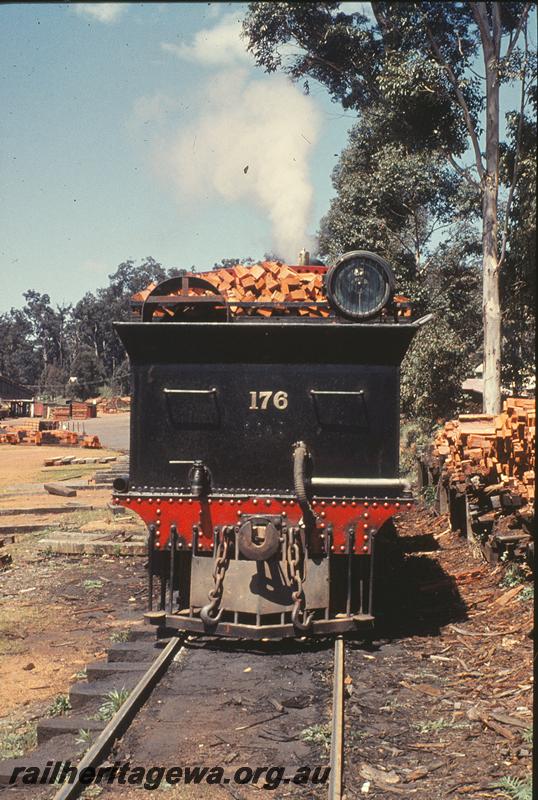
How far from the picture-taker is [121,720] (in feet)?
16.2

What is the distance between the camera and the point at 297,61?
19.7 m

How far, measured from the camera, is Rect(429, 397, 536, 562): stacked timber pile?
7.99 meters

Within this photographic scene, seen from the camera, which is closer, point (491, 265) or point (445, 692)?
point (445, 692)

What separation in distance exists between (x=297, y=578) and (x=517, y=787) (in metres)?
2.80

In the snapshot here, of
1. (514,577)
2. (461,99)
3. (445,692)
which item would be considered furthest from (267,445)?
(461,99)

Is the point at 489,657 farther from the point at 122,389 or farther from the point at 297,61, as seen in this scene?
the point at 122,389

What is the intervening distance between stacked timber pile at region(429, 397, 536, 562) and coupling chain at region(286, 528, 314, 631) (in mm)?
2390

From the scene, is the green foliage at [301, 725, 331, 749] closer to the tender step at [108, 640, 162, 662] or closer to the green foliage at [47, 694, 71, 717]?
the green foliage at [47, 694, 71, 717]

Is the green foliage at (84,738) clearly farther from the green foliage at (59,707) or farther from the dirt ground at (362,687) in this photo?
the green foliage at (59,707)

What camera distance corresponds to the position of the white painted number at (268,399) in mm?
7125

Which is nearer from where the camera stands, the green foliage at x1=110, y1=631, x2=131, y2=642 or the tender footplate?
the tender footplate

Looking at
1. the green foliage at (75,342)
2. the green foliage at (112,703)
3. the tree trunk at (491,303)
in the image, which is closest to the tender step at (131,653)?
the green foliage at (112,703)

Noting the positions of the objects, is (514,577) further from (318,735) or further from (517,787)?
(517,787)

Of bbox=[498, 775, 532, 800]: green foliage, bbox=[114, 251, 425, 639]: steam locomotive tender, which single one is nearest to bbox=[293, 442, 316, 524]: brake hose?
bbox=[114, 251, 425, 639]: steam locomotive tender
